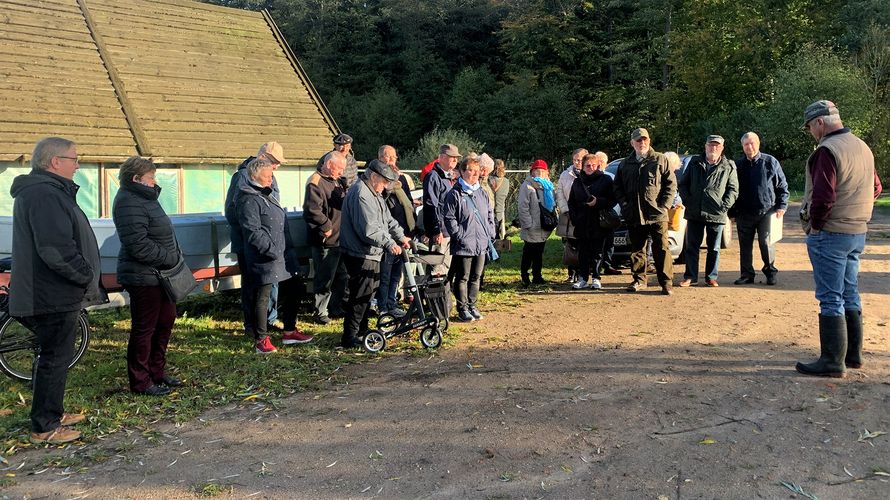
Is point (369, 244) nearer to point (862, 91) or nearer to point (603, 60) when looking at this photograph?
point (862, 91)

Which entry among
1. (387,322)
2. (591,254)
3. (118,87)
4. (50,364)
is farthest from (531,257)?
(118,87)

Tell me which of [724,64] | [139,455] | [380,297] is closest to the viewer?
[139,455]

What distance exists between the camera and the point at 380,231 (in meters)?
6.70

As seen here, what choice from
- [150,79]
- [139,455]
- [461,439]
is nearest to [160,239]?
[139,455]

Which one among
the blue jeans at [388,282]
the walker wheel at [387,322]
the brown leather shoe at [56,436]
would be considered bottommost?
the brown leather shoe at [56,436]

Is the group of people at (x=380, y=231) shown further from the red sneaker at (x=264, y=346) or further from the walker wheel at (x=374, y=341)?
the walker wheel at (x=374, y=341)

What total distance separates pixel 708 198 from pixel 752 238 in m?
0.95

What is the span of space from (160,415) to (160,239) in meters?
1.36

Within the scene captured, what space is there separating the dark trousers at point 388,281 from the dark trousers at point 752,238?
4815 mm

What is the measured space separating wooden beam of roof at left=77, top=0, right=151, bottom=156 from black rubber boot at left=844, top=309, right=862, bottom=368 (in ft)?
46.4

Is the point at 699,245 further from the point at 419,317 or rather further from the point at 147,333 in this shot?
the point at 147,333

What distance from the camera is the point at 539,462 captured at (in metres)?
4.18

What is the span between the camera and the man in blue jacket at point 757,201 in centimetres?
944

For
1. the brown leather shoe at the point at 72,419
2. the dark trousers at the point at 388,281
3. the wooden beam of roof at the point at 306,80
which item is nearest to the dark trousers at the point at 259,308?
the dark trousers at the point at 388,281
